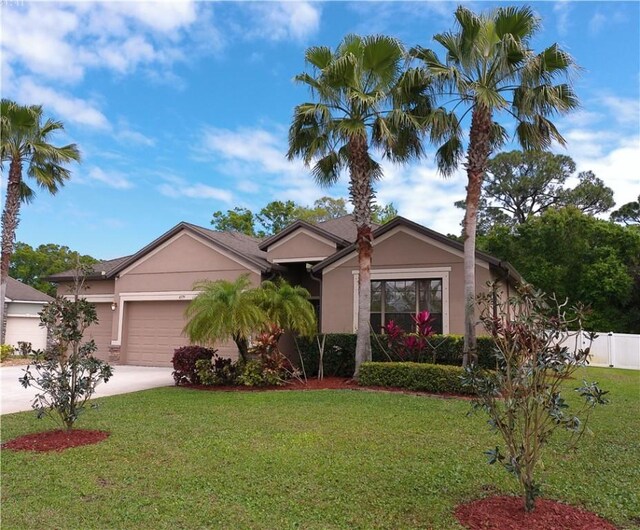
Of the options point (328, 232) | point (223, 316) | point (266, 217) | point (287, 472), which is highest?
point (266, 217)

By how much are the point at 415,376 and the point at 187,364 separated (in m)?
5.68

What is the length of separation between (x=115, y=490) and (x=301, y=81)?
35.2 feet

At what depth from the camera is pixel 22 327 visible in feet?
86.0

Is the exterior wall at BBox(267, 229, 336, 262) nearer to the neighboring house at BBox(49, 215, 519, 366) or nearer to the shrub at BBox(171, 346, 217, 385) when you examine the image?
the neighboring house at BBox(49, 215, 519, 366)

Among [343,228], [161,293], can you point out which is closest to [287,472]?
[161,293]

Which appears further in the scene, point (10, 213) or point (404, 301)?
point (10, 213)

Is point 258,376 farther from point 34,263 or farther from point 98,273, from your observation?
point 34,263

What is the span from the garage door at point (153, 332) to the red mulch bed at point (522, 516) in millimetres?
14450

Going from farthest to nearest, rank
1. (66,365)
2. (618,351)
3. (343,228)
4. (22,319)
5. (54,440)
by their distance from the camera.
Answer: (22,319) → (618,351) → (343,228) → (66,365) → (54,440)

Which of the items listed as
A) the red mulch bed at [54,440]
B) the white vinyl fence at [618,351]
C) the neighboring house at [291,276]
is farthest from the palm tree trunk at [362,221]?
the white vinyl fence at [618,351]

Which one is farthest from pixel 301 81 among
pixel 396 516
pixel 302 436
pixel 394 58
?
pixel 396 516

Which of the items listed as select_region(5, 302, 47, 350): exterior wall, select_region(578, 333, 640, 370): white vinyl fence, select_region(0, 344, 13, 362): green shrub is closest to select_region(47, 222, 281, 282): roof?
select_region(0, 344, 13, 362): green shrub

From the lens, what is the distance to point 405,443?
20.6 feet

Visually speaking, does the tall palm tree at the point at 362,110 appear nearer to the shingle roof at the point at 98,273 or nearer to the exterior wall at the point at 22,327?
the shingle roof at the point at 98,273
